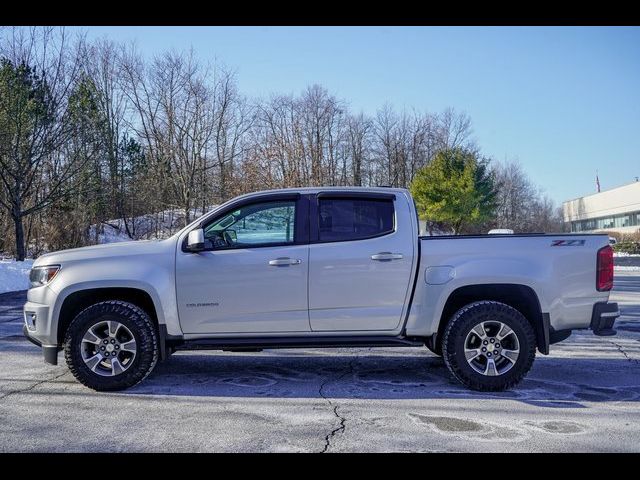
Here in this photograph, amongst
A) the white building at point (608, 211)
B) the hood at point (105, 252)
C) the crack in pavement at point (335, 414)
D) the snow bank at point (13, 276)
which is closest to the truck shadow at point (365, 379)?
the crack in pavement at point (335, 414)

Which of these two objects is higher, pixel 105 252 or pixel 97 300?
pixel 105 252

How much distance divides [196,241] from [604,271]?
400 centimetres

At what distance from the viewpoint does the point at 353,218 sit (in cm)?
→ 559

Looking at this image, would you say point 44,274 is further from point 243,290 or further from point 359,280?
point 359,280

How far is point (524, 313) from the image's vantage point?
565cm

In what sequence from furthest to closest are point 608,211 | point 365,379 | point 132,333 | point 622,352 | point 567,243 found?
point 608,211
point 622,352
point 365,379
point 567,243
point 132,333

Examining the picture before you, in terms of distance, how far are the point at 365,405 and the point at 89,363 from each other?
2.69m

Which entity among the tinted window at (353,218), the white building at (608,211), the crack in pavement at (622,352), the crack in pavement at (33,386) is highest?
the white building at (608,211)

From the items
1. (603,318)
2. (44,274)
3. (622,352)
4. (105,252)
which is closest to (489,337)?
(603,318)

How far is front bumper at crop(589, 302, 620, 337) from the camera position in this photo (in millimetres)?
5316

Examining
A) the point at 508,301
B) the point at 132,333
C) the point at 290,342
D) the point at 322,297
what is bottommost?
the point at 290,342

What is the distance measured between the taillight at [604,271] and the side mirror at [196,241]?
390cm

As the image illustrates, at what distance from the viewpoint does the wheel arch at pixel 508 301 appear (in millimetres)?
5363

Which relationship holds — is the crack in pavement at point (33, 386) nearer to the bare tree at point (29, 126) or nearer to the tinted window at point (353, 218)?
the tinted window at point (353, 218)
